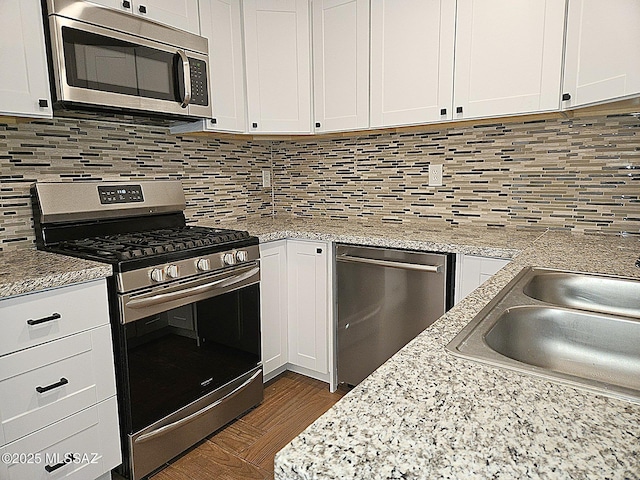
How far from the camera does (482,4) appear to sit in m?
2.01

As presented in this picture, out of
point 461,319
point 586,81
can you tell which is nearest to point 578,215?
point 586,81

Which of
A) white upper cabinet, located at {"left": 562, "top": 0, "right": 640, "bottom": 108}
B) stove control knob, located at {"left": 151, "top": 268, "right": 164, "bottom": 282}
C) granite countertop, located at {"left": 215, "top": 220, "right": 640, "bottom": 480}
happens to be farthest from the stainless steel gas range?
white upper cabinet, located at {"left": 562, "top": 0, "right": 640, "bottom": 108}

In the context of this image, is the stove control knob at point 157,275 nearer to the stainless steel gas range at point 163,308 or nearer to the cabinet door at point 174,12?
the stainless steel gas range at point 163,308

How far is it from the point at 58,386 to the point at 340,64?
2096 millimetres

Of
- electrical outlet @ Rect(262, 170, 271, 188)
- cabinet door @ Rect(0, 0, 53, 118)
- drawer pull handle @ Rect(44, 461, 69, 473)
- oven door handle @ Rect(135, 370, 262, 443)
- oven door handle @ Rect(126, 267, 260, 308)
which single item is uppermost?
cabinet door @ Rect(0, 0, 53, 118)

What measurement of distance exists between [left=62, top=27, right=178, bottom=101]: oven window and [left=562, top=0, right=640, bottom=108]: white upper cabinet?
5.80 ft

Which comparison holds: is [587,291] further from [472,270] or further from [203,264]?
[203,264]

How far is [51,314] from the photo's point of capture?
1.41 metres

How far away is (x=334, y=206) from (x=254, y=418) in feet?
4.72

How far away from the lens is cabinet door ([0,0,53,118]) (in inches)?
60.2

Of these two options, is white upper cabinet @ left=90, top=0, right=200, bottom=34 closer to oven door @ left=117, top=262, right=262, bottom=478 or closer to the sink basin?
oven door @ left=117, top=262, right=262, bottom=478

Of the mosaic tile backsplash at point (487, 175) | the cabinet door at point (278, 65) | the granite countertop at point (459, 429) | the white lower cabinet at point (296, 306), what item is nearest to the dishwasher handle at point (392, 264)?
the white lower cabinet at point (296, 306)

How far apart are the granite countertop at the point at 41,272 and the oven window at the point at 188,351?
0.25 metres

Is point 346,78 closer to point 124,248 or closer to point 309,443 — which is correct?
point 124,248
